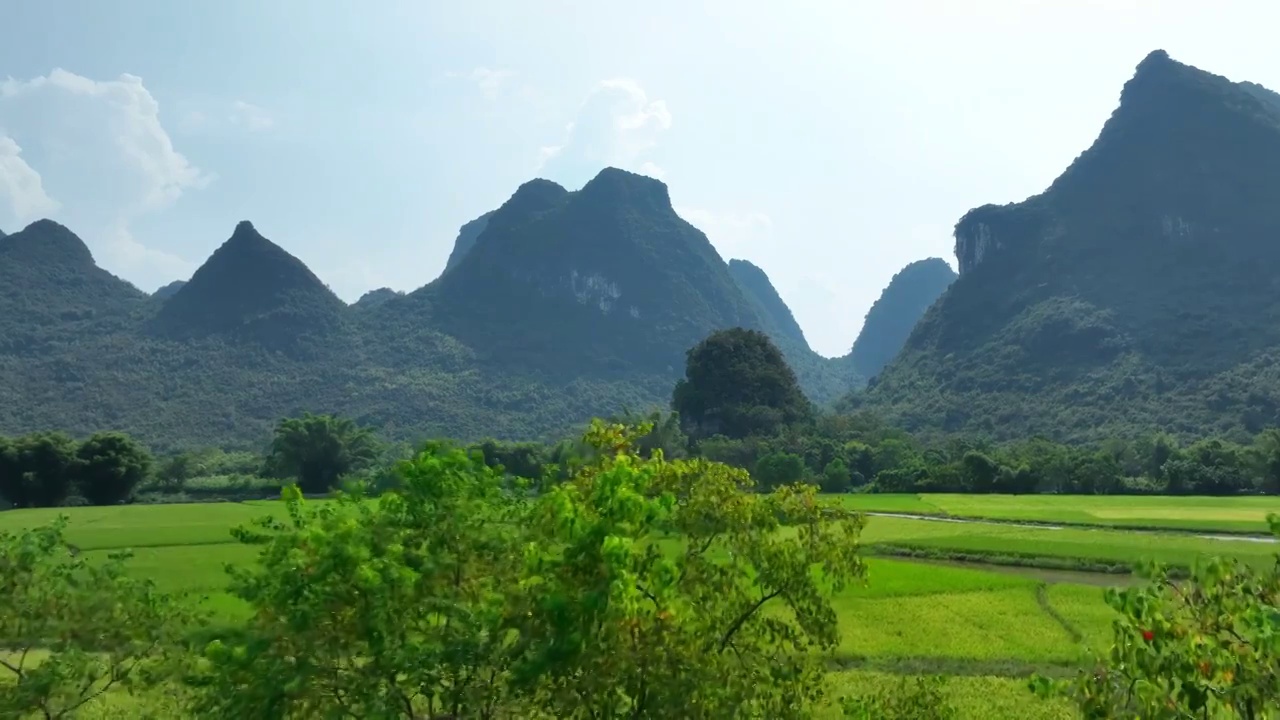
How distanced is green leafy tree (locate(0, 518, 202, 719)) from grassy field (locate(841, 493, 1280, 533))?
88.8ft

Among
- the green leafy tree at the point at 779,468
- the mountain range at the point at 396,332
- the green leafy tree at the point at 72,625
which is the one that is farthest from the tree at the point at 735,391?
the green leafy tree at the point at 72,625

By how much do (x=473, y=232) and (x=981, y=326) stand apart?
368 ft

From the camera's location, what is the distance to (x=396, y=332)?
4126 inches

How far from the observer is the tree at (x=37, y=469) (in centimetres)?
3612

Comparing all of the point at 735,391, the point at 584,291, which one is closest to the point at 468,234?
the point at 584,291

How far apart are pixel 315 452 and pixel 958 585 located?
36.7 m

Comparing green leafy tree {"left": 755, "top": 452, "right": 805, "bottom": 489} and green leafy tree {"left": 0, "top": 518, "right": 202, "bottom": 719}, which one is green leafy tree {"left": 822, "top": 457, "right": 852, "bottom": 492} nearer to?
green leafy tree {"left": 755, "top": 452, "right": 805, "bottom": 489}

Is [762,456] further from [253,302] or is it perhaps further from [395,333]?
[253,302]

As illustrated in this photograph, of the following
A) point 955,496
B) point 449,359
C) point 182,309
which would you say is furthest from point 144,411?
point 955,496

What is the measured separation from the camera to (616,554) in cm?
385

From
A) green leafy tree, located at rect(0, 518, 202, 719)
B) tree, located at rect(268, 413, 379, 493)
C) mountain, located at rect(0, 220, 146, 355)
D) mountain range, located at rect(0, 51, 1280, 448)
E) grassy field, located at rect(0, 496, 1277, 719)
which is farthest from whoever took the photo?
mountain, located at rect(0, 220, 146, 355)

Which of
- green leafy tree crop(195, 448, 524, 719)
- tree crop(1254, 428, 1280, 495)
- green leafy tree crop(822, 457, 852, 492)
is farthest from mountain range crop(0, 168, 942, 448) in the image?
green leafy tree crop(195, 448, 524, 719)

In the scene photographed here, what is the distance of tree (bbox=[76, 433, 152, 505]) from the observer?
37.7m

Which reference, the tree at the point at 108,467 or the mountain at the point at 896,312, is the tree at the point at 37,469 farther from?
the mountain at the point at 896,312
